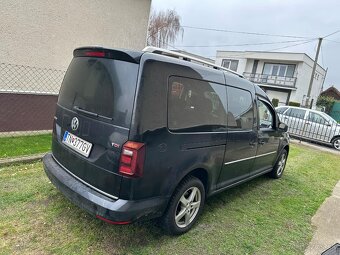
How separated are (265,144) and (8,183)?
158 inches

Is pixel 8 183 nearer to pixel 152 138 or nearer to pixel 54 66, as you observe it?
pixel 152 138

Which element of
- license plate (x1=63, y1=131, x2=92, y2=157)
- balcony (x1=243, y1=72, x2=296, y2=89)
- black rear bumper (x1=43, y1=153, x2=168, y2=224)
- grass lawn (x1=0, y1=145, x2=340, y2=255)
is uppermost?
balcony (x1=243, y1=72, x2=296, y2=89)

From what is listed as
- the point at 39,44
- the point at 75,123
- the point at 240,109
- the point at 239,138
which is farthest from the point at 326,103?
the point at 75,123

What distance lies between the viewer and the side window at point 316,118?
38.8ft

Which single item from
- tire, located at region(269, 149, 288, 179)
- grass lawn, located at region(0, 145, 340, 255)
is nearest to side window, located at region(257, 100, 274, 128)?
tire, located at region(269, 149, 288, 179)

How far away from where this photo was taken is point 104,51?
2510mm

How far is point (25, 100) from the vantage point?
521 cm

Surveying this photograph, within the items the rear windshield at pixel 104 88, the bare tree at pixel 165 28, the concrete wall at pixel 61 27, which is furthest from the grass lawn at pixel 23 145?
the bare tree at pixel 165 28

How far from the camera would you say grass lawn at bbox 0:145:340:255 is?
257 cm

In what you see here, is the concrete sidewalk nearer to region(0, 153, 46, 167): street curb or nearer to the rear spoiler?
the rear spoiler

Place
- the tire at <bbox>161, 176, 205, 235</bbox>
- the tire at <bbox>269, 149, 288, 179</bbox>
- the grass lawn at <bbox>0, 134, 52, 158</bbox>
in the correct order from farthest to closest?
1. the tire at <bbox>269, 149, 288, 179</bbox>
2. the grass lawn at <bbox>0, 134, 52, 158</bbox>
3. the tire at <bbox>161, 176, 205, 235</bbox>

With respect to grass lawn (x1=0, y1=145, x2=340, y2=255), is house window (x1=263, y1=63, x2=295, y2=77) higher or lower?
higher

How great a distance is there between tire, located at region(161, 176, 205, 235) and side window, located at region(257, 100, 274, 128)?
6.33 feet

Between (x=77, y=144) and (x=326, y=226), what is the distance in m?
3.67
